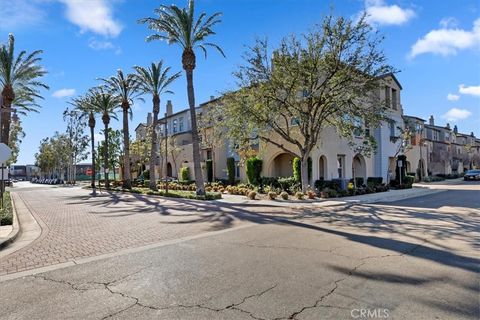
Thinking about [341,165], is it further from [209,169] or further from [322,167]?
[209,169]

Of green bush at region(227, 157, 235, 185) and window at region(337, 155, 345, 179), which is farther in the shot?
green bush at region(227, 157, 235, 185)

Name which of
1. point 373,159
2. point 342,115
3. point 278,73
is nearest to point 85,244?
point 278,73

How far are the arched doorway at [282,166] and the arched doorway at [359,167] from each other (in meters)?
6.10

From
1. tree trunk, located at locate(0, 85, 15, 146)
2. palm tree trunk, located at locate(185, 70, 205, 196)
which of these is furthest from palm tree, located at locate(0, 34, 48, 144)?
palm tree trunk, located at locate(185, 70, 205, 196)

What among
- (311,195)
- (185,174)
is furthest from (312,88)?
(185,174)

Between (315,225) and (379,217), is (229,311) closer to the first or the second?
(315,225)

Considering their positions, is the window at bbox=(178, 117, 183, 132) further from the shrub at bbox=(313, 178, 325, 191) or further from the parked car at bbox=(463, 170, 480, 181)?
the parked car at bbox=(463, 170, 480, 181)

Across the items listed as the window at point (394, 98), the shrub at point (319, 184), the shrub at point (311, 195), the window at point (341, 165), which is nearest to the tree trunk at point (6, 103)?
the shrub at point (311, 195)

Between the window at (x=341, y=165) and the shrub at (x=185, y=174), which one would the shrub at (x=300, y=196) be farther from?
the shrub at (x=185, y=174)

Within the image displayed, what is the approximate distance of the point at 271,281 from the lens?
5.75 meters

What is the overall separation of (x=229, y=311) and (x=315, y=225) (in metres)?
7.45

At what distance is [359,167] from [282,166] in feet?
24.6

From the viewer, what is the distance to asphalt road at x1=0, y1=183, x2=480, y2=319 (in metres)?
4.63

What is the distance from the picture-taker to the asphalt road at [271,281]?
4629 mm
